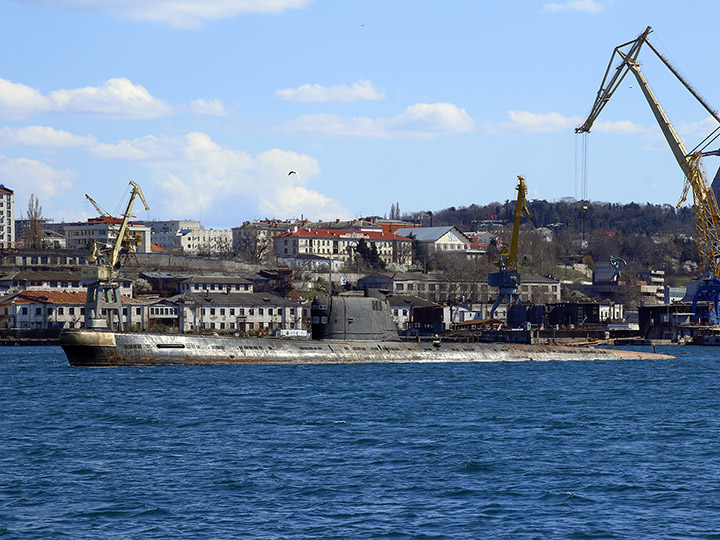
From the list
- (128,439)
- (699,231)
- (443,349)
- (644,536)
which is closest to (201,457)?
(128,439)

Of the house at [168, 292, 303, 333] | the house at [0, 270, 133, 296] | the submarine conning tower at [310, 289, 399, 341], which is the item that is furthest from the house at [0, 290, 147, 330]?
the submarine conning tower at [310, 289, 399, 341]

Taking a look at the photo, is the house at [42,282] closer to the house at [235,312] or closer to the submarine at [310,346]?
the house at [235,312]

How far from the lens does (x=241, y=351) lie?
193 ft

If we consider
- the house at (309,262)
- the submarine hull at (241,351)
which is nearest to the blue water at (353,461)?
the submarine hull at (241,351)

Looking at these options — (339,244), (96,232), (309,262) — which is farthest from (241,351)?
(339,244)

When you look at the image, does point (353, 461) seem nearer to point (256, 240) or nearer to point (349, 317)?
point (349, 317)

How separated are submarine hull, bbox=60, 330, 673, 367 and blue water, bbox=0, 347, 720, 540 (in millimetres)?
4506

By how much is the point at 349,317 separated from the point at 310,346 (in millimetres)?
3341

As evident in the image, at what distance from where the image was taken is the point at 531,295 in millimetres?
152750

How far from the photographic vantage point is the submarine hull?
55.5 meters

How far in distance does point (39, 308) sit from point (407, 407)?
257 ft

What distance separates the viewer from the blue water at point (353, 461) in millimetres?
21156

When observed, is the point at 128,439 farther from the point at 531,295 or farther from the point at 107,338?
→ the point at 531,295

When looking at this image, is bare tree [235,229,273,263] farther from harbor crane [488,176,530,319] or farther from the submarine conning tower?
the submarine conning tower
